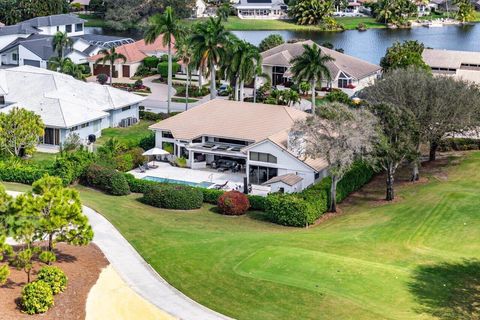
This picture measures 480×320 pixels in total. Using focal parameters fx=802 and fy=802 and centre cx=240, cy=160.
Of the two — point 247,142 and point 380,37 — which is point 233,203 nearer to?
point 247,142

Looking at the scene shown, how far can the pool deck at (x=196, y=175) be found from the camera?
72.9 m

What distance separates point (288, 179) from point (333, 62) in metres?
51.7

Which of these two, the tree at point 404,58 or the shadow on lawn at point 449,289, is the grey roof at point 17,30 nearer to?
the tree at point 404,58

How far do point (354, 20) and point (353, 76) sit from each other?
3408 inches

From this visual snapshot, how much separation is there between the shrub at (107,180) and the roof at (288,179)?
12.6 metres

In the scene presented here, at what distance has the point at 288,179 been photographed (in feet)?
227

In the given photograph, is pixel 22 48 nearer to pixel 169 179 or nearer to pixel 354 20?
pixel 169 179

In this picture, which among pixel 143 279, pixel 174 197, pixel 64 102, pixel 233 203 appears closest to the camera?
pixel 143 279

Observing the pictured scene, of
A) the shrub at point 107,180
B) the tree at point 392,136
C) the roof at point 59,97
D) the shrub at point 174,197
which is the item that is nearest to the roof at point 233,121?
the roof at point 59,97

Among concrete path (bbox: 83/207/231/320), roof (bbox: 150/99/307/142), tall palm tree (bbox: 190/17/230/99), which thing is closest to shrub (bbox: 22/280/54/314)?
concrete path (bbox: 83/207/231/320)

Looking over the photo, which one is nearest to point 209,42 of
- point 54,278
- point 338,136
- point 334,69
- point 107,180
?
point 107,180

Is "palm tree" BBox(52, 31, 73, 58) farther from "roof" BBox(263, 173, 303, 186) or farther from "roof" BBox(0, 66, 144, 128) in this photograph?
"roof" BBox(263, 173, 303, 186)

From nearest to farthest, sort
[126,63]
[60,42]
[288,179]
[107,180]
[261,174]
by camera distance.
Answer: [107,180] < [288,179] < [261,174] < [60,42] < [126,63]

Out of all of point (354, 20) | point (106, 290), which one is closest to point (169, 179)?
point (106, 290)
